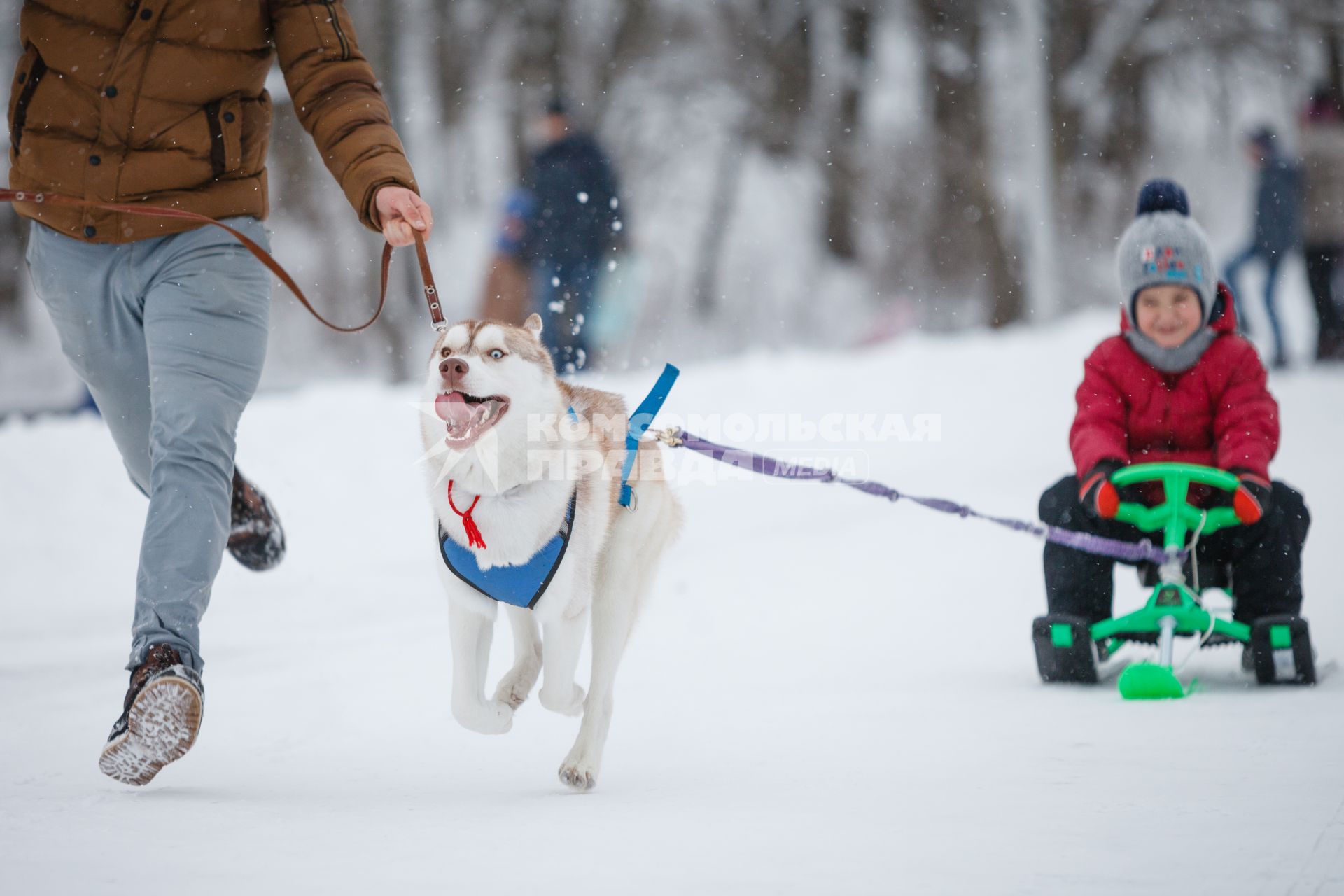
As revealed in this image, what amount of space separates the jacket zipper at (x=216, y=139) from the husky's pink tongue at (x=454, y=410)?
97cm

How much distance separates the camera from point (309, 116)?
12.0 ft

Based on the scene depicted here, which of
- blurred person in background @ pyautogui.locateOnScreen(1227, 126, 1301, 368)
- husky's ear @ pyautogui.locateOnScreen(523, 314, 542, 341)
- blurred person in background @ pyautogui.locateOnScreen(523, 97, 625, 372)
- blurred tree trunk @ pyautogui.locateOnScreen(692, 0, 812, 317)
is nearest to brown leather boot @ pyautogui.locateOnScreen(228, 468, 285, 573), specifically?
husky's ear @ pyautogui.locateOnScreen(523, 314, 542, 341)

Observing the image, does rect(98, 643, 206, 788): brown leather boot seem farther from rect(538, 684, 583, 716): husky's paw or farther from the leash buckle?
the leash buckle

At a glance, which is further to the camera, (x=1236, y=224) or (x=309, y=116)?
(x=1236, y=224)

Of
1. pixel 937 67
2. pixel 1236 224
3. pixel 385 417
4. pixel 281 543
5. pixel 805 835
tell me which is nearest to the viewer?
pixel 805 835

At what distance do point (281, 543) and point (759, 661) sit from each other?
176cm

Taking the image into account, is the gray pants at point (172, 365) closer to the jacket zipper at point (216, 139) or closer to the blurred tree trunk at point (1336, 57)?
the jacket zipper at point (216, 139)

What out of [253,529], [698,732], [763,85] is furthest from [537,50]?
[698,732]

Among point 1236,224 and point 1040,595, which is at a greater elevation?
point 1236,224

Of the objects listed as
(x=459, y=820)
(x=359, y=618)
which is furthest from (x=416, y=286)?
(x=459, y=820)

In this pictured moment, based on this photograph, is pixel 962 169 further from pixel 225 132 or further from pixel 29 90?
pixel 29 90

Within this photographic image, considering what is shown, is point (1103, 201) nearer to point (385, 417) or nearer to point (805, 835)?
point (385, 417)

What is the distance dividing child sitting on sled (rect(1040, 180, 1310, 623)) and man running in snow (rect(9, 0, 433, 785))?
2.37 m

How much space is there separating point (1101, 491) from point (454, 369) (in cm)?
224
